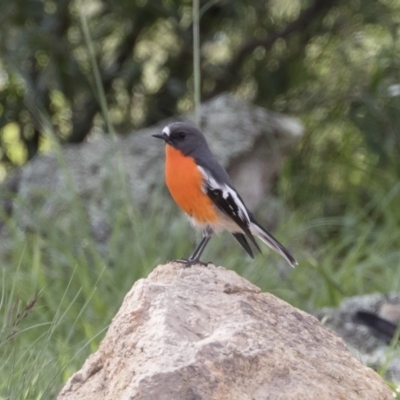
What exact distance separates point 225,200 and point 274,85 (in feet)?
10.5

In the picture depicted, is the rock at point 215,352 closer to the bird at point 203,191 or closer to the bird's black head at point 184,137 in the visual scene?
the bird at point 203,191

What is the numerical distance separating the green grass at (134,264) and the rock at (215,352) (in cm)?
117

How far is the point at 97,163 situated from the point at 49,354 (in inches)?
89.7


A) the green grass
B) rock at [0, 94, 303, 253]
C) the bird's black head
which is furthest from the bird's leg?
rock at [0, 94, 303, 253]

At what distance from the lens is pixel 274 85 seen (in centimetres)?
700

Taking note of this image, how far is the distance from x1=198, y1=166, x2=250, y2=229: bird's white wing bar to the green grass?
0.71 meters

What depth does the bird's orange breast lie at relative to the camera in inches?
155

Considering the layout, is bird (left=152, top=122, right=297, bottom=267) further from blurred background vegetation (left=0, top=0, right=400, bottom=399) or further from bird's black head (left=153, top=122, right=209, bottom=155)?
blurred background vegetation (left=0, top=0, right=400, bottom=399)

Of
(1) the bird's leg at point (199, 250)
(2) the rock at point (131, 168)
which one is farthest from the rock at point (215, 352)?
(2) the rock at point (131, 168)

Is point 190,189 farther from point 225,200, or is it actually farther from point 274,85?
point 274,85

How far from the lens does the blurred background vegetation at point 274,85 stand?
242 inches

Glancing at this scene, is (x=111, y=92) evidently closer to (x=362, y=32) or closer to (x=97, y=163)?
(x=97, y=163)

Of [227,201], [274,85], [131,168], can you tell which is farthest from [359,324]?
[274,85]

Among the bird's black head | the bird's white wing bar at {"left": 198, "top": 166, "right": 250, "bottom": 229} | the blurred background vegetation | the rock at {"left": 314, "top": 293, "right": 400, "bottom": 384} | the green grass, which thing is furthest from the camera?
the blurred background vegetation
